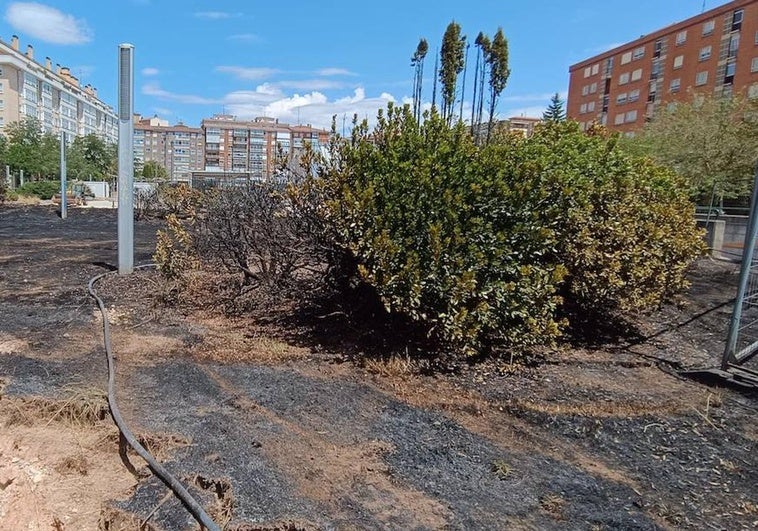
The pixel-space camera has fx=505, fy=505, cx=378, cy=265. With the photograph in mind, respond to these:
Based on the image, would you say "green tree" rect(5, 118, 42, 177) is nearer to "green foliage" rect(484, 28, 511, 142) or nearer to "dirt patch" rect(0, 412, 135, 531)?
"green foliage" rect(484, 28, 511, 142)

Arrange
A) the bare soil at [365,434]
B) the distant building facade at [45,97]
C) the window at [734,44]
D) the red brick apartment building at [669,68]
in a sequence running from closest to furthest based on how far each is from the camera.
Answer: the bare soil at [365,434] < the red brick apartment building at [669,68] < the window at [734,44] < the distant building facade at [45,97]

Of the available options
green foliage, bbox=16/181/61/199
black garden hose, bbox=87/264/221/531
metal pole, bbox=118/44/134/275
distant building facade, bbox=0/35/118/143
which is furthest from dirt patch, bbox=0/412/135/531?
distant building facade, bbox=0/35/118/143

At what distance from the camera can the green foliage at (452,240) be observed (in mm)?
4270

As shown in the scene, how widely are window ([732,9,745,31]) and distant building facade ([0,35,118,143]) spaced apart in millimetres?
58145

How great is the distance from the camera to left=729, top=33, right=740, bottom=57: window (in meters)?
46.3

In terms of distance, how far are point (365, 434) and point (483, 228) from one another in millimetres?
2058

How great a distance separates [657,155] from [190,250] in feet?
53.7

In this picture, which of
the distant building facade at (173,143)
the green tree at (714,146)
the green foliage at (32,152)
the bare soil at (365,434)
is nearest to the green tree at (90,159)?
the green foliage at (32,152)

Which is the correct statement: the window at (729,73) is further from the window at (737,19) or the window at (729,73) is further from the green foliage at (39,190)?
the green foliage at (39,190)

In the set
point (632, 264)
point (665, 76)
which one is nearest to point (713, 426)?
point (632, 264)

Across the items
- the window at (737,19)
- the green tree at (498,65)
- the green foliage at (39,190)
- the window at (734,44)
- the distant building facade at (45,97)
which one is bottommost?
the green foliage at (39,190)

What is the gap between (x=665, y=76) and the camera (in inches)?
2148

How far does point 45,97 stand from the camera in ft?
246

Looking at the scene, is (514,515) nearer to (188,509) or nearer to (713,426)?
(188,509)
